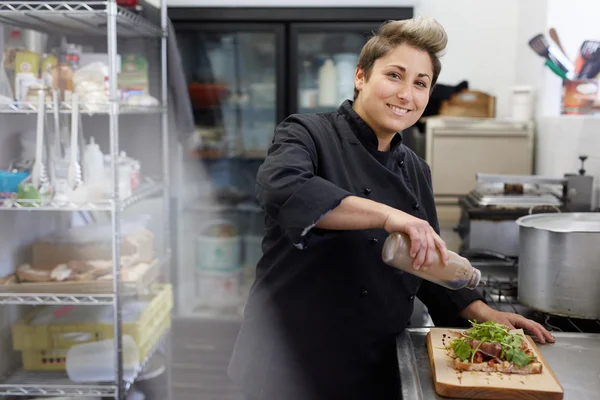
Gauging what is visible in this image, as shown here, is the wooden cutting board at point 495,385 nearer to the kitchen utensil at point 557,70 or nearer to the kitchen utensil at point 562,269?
the kitchen utensil at point 562,269

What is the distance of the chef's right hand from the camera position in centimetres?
118

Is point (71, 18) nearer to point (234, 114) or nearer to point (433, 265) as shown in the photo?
point (234, 114)

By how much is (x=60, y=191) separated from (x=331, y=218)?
1749 mm

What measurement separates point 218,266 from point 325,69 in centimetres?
137

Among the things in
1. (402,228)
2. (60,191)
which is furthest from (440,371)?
(60,191)

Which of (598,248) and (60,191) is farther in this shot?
(60,191)

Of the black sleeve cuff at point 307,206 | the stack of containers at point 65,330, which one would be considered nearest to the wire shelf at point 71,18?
the stack of containers at point 65,330

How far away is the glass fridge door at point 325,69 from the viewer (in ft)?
13.2

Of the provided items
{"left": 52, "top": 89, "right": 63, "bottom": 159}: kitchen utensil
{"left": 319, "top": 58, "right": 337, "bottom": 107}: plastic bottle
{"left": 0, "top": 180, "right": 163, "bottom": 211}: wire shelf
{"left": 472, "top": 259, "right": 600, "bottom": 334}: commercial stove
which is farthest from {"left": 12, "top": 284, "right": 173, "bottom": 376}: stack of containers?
{"left": 319, "top": 58, "right": 337, "bottom": 107}: plastic bottle

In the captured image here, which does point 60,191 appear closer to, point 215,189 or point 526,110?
point 215,189

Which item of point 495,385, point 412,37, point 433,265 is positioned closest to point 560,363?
point 495,385

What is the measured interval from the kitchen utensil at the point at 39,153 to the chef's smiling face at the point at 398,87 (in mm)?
1579

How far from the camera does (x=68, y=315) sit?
295 cm

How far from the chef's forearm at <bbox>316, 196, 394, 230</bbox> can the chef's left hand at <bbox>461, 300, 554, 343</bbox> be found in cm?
50
